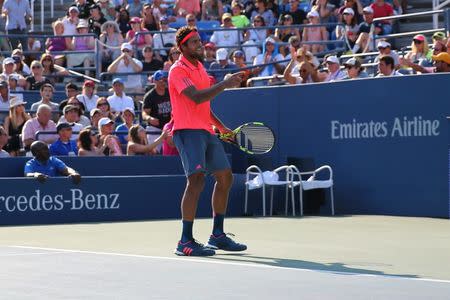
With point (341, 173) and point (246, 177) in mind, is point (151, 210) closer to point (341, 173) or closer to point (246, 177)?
point (246, 177)

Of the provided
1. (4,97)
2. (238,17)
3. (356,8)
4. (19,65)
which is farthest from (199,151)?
(238,17)

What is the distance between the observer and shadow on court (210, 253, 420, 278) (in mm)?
8914

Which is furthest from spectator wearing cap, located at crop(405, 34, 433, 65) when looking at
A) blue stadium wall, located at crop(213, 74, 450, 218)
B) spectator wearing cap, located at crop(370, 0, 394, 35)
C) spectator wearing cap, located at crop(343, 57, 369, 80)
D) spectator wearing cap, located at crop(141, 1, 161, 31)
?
spectator wearing cap, located at crop(141, 1, 161, 31)

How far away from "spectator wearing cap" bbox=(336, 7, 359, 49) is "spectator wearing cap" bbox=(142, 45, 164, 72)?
3.22 meters

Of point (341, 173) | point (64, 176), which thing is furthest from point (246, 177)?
point (64, 176)

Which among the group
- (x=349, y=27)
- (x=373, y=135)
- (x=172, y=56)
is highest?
(x=349, y=27)

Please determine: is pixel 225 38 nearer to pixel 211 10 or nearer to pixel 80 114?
pixel 211 10

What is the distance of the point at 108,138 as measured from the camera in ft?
56.3

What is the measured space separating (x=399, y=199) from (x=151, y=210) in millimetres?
3241

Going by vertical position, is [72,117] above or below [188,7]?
below

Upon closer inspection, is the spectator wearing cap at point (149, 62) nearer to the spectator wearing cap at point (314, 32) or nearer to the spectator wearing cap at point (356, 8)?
the spectator wearing cap at point (314, 32)

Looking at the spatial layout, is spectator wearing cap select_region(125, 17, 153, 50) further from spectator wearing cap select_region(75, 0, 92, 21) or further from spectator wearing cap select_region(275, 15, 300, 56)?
spectator wearing cap select_region(275, 15, 300, 56)

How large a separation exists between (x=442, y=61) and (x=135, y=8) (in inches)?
398

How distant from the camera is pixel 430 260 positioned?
9.76 m
